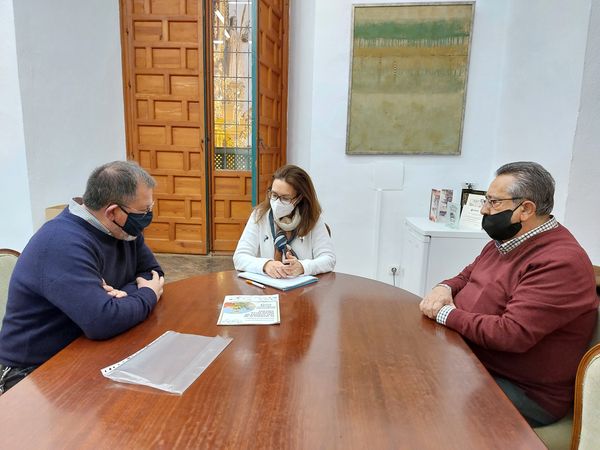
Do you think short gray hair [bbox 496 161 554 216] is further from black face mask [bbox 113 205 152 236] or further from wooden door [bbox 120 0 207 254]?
wooden door [bbox 120 0 207 254]

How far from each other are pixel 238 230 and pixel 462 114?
8.24 feet

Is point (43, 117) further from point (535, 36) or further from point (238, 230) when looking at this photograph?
point (535, 36)

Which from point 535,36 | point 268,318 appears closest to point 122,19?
point 535,36

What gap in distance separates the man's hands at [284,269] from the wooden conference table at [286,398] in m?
0.45

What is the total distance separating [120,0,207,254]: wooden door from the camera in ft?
13.0

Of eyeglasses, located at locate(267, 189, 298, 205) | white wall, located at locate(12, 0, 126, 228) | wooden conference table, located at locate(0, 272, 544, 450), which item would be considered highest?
white wall, located at locate(12, 0, 126, 228)

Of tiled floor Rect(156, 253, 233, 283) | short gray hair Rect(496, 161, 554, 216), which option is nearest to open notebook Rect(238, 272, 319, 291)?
short gray hair Rect(496, 161, 554, 216)

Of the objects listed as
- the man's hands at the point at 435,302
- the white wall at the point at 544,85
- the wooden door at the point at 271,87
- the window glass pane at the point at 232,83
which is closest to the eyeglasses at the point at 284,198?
the man's hands at the point at 435,302

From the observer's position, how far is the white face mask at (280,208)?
1.90 meters

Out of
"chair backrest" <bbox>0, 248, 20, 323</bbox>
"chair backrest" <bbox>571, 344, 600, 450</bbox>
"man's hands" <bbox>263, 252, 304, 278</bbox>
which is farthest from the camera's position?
"man's hands" <bbox>263, 252, 304, 278</bbox>

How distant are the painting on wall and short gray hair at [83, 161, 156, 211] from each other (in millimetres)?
2059

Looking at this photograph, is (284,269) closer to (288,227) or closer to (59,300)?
(288,227)

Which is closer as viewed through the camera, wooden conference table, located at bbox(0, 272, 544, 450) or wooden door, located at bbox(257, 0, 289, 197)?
wooden conference table, located at bbox(0, 272, 544, 450)

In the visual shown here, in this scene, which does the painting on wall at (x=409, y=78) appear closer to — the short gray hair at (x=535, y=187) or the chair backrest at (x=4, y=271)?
the short gray hair at (x=535, y=187)
